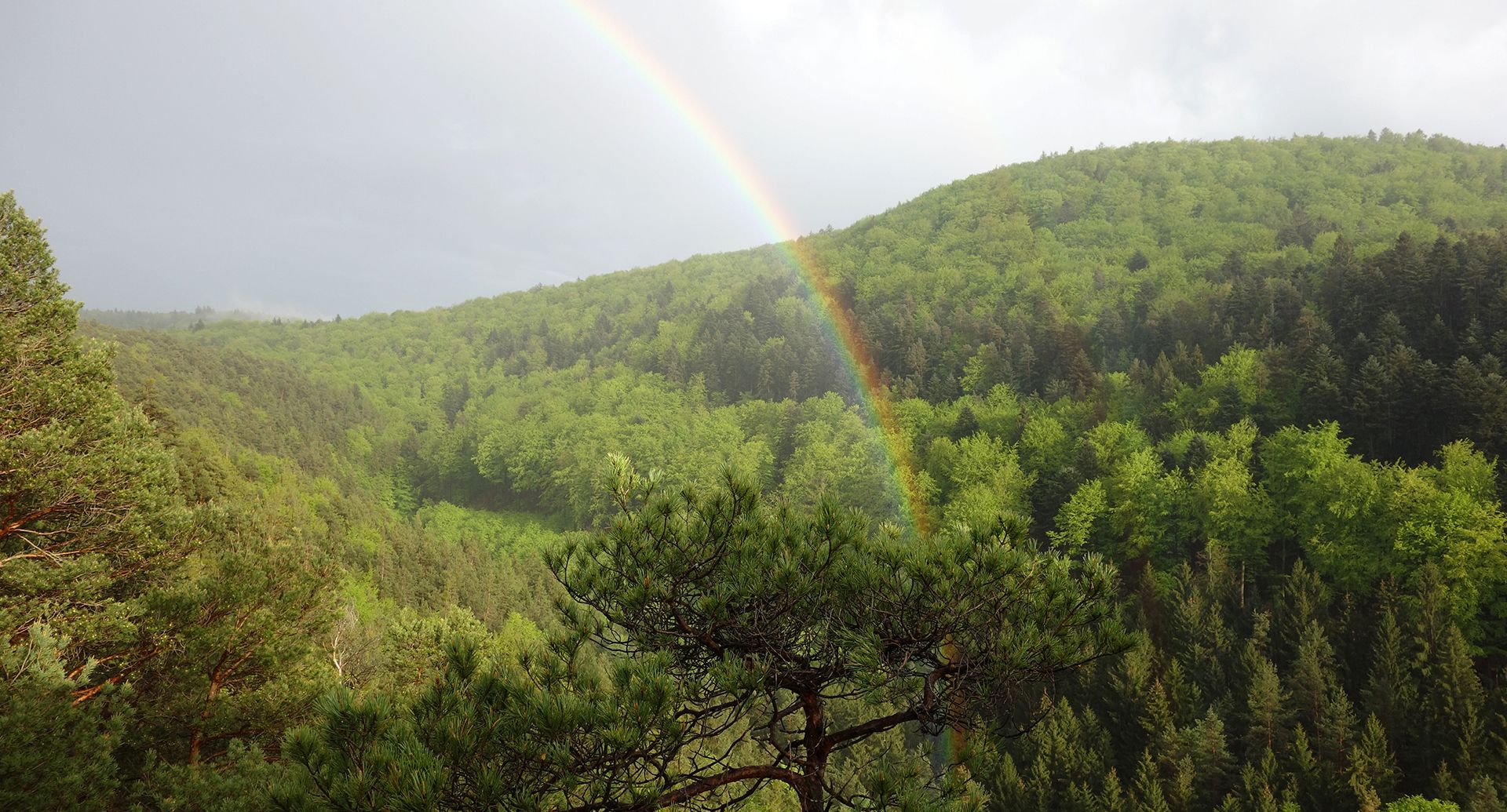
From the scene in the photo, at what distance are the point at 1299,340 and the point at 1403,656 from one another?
1951 cm

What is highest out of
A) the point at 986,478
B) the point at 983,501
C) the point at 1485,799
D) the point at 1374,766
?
the point at 986,478

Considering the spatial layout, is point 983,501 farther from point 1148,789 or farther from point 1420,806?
point 1420,806

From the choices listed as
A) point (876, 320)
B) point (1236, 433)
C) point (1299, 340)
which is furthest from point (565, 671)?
point (876, 320)

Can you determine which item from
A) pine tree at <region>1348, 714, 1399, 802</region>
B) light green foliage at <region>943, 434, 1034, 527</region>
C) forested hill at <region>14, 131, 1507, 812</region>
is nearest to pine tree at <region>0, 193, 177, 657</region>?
forested hill at <region>14, 131, 1507, 812</region>

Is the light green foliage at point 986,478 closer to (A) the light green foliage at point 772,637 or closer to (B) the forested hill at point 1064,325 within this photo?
(B) the forested hill at point 1064,325

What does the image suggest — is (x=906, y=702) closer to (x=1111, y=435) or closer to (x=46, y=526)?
(x=46, y=526)

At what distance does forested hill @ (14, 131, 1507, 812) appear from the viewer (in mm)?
5531

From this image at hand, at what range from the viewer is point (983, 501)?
132ft

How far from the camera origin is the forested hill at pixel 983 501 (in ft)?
18.1

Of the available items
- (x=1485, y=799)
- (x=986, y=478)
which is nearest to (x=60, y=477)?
(x=1485, y=799)

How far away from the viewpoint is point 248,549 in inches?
497

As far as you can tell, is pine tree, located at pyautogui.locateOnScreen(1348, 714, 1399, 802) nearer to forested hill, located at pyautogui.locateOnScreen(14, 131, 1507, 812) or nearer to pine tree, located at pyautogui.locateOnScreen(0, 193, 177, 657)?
forested hill, located at pyautogui.locateOnScreen(14, 131, 1507, 812)

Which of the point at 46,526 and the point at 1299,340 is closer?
the point at 46,526

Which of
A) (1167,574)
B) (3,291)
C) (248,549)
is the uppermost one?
(3,291)
